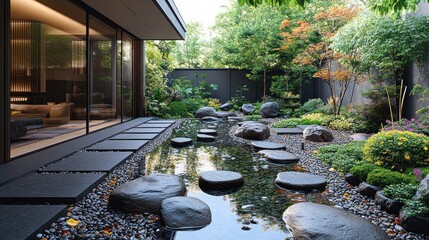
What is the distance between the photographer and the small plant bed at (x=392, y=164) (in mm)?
3391

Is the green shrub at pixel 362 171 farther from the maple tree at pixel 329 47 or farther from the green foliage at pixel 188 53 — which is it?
the green foliage at pixel 188 53

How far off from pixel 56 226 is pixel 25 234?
0.36 m

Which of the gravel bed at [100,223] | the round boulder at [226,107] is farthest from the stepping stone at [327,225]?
the round boulder at [226,107]

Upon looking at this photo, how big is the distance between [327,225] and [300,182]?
1.38 meters

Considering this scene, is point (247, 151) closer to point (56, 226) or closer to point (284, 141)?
point (284, 141)

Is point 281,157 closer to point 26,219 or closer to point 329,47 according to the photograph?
point 26,219

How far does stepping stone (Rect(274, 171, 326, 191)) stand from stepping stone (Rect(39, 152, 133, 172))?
7.14 feet

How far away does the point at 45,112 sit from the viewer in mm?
6148

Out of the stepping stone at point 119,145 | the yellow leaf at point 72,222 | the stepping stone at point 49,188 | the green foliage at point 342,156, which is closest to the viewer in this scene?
the yellow leaf at point 72,222

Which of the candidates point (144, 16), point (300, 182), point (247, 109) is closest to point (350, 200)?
point (300, 182)

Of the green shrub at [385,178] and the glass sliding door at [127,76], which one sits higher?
the glass sliding door at [127,76]

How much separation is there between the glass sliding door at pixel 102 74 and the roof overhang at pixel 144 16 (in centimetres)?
43

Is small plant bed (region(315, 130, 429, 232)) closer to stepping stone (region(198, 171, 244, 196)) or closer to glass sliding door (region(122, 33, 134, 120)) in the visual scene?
stepping stone (region(198, 171, 244, 196))

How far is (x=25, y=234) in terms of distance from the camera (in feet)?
7.82
